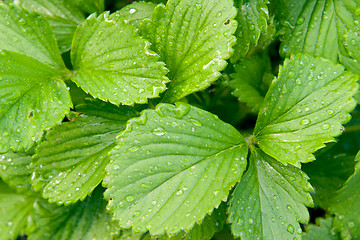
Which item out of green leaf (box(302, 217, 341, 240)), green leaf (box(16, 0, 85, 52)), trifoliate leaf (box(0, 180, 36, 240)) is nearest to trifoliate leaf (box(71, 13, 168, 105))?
green leaf (box(16, 0, 85, 52))

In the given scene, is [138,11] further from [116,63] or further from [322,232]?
[322,232]

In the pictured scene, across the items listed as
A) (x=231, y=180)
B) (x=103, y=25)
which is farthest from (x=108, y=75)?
(x=231, y=180)

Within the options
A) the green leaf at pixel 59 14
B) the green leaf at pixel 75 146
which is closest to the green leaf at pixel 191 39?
the green leaf at pixel 75 146

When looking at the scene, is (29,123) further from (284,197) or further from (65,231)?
(284,197)

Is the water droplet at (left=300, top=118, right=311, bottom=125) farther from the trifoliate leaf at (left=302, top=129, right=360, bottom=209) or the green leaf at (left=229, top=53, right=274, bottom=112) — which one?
the trifoliate leaf at (left=302, top=129, right=360, bottom=209)

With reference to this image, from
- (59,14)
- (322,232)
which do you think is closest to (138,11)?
(59,14)

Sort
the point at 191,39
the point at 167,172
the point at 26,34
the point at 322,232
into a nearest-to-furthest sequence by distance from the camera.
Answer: the point at 167,172, the point at 191,39, the point at 26,34, the point at 322,232

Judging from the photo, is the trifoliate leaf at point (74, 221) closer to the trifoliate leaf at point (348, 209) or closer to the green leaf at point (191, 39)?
the green leaf at point (191, 39)
